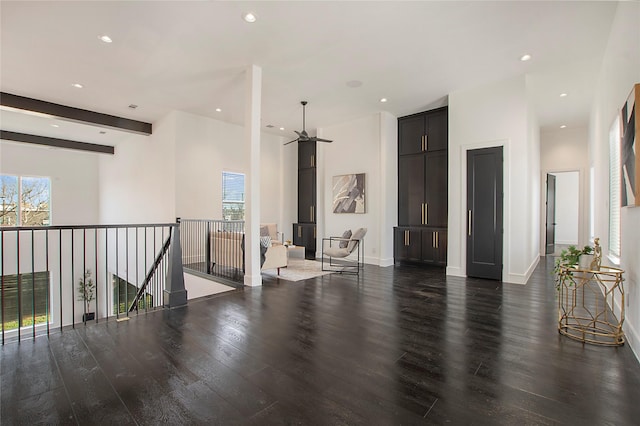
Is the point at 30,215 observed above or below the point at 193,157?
below

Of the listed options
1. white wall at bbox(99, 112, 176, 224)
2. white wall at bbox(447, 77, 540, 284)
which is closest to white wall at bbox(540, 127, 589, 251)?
white wall at bbox(447, 77, 540, 284)

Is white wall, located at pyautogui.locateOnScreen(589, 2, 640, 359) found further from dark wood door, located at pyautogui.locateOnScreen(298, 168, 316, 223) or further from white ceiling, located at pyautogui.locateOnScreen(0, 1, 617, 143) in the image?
dark wood door, located at pyautogui.locateOnScreen(298, 168, 316, 223)

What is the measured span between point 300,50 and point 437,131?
3656mm

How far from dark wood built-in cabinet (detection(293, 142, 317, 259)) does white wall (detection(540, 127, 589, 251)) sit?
20.7ft

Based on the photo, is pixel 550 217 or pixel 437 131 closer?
pixel 437 131

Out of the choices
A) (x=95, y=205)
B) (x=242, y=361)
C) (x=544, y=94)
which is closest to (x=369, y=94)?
(x=544, y=94)

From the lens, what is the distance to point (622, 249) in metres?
3.05

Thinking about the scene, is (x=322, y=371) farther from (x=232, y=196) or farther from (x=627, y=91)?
(x=232, y=196)

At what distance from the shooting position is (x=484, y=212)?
521 cm

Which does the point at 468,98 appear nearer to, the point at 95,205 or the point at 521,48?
the point at 521,48

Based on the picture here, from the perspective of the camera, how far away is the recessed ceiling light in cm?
337

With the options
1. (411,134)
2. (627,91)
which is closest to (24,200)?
(411,134)

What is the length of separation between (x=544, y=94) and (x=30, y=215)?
14.1 metres

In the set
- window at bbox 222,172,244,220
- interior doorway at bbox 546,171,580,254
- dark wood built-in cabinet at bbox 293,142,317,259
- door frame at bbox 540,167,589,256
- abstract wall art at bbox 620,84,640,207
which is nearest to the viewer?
abstract wall art at bbox 620,84,640,207
